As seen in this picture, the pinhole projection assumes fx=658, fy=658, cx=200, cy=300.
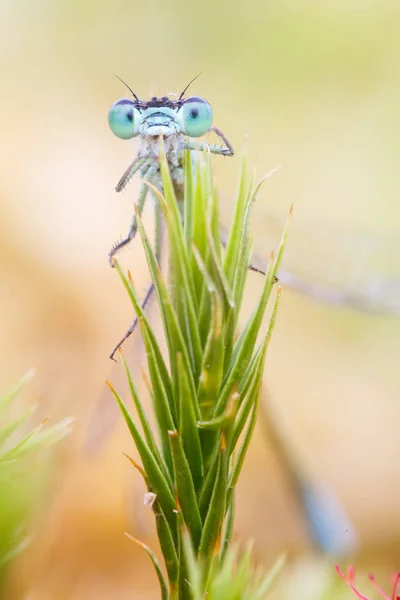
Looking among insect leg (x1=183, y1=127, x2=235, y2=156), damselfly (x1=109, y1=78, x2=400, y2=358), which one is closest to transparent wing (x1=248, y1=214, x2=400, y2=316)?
damselfly (x1=109, y1=78, x2=400, y2=358)

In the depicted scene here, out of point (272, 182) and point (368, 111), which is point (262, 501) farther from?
point (368, 111)

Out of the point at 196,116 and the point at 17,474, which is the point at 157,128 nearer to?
Result: the point at 196,116

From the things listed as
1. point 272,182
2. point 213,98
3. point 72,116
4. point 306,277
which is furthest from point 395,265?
point 72,116

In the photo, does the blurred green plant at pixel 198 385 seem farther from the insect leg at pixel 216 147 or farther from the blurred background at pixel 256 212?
the blurred background at pixel 256 212

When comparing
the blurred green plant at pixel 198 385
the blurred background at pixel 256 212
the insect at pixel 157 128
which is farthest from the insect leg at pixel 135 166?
the blurred background at pixel 256 212

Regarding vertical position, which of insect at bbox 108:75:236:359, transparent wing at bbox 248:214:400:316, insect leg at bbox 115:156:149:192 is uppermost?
insect at bbox 108:75:236:359

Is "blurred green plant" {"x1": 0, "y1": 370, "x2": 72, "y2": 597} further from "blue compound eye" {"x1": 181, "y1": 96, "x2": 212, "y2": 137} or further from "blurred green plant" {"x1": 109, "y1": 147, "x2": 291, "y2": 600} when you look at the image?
"blue compound eye" {"x1": 181, "y1": 96, "x2": 212, "y2": 137}
